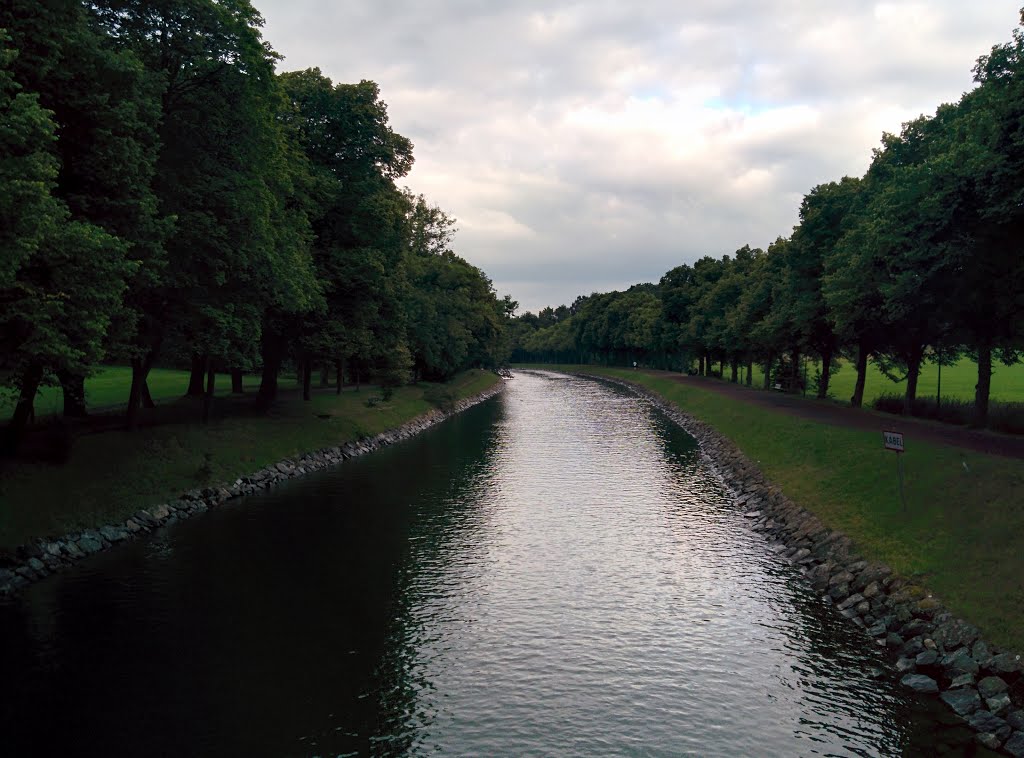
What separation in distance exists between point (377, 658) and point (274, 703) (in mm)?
2964

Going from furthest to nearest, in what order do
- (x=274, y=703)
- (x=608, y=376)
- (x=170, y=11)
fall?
(x=608, y=376) → (x=170, y=11) → (x=274, y=703)

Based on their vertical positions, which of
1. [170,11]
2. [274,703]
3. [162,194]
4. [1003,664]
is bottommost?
[274,703]

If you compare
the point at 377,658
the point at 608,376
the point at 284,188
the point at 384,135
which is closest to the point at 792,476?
the point at 377,658

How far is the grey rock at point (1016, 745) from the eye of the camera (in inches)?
547

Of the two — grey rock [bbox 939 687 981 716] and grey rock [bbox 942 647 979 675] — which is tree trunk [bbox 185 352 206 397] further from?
grey rock [bbox 939 687 981 716]

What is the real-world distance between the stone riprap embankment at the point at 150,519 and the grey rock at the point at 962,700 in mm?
26480

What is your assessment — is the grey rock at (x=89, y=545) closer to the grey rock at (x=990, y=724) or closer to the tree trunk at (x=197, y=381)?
the grey rock at (x=990, y=724)

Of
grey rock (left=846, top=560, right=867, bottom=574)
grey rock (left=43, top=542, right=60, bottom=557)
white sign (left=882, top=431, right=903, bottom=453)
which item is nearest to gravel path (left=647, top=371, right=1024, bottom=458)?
white sign (left=882, top=431, right=903, bottom=453)

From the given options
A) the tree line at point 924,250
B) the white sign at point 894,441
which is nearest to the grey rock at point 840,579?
the white sign at point 894,441

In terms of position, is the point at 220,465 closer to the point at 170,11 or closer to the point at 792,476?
→ the point at 170,11

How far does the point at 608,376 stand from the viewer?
558ft

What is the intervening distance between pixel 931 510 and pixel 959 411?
33.4 metres

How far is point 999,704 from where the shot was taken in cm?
1512

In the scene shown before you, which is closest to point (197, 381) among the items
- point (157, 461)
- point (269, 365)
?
point (269, 365)
